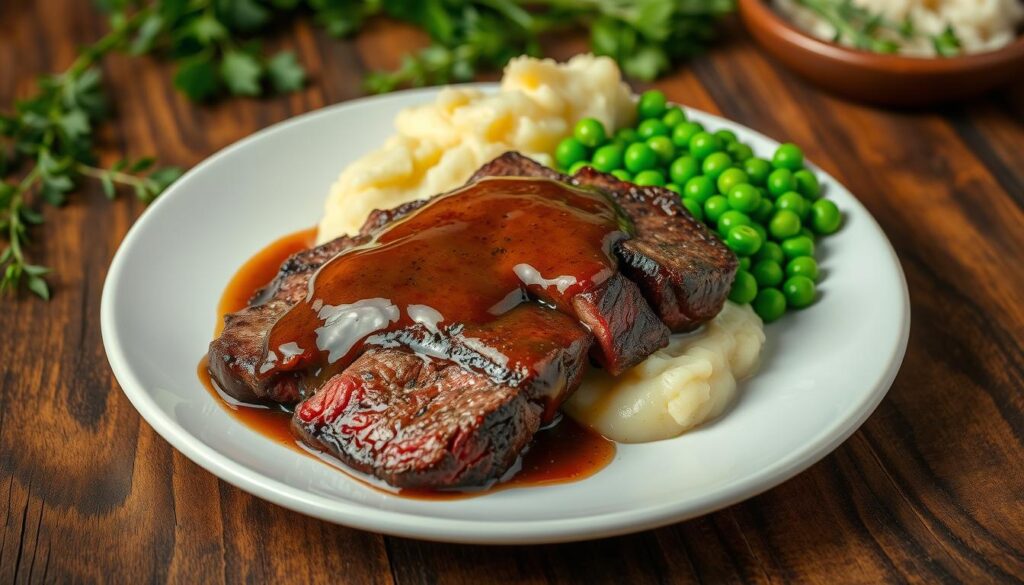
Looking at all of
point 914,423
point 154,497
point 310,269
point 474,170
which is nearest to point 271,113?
point 474,170

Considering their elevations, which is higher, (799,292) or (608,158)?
(608,158)

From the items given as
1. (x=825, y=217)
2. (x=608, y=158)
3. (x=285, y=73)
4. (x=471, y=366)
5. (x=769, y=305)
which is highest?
(x=471, y=366)

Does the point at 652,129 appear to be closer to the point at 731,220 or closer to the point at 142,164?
the point at 731,220

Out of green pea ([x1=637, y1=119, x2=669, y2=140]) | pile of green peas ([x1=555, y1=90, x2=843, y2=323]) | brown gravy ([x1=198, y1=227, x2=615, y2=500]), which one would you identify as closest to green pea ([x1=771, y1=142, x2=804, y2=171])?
pile of green peas ([x1=555, y1=90, x2=843, y2=323])

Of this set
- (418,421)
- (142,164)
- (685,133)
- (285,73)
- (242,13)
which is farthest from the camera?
(242,13)

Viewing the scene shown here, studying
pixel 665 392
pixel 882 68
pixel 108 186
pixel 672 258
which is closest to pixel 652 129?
pixel 672 258

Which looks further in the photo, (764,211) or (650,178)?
(650,178)
